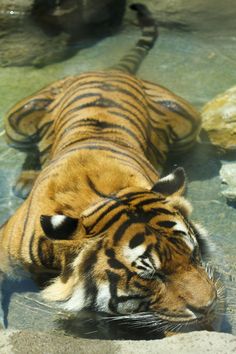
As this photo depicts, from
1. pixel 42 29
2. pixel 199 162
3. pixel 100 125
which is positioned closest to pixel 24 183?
pixel 100 125

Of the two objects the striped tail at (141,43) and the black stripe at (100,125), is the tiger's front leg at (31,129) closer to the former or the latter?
the black stripe at (100,125)

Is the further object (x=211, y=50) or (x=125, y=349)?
(x=211, y=50)

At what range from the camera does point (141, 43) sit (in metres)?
6.38

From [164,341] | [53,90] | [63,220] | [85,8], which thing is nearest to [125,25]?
[85,8]

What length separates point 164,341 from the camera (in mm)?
2902

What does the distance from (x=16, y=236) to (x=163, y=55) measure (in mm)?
3442

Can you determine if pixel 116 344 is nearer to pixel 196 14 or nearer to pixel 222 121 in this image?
pixel 222 121

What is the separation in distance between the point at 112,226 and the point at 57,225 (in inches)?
10.0

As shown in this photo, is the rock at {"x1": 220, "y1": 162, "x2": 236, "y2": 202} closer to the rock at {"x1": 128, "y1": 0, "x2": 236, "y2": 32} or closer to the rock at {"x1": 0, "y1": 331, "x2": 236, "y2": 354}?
the rock at {"x1": 0, "y1": 331, "x2": 236, "y2": 354}

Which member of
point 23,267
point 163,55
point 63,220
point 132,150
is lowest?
point 163,55

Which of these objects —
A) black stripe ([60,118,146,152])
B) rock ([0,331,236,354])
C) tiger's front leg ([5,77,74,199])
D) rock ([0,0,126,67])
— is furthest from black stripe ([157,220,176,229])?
rock ([0,0,126,67])

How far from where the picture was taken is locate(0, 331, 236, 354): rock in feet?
9.35

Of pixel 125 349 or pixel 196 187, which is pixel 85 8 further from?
pixel 125 349

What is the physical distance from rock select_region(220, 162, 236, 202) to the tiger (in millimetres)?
488
